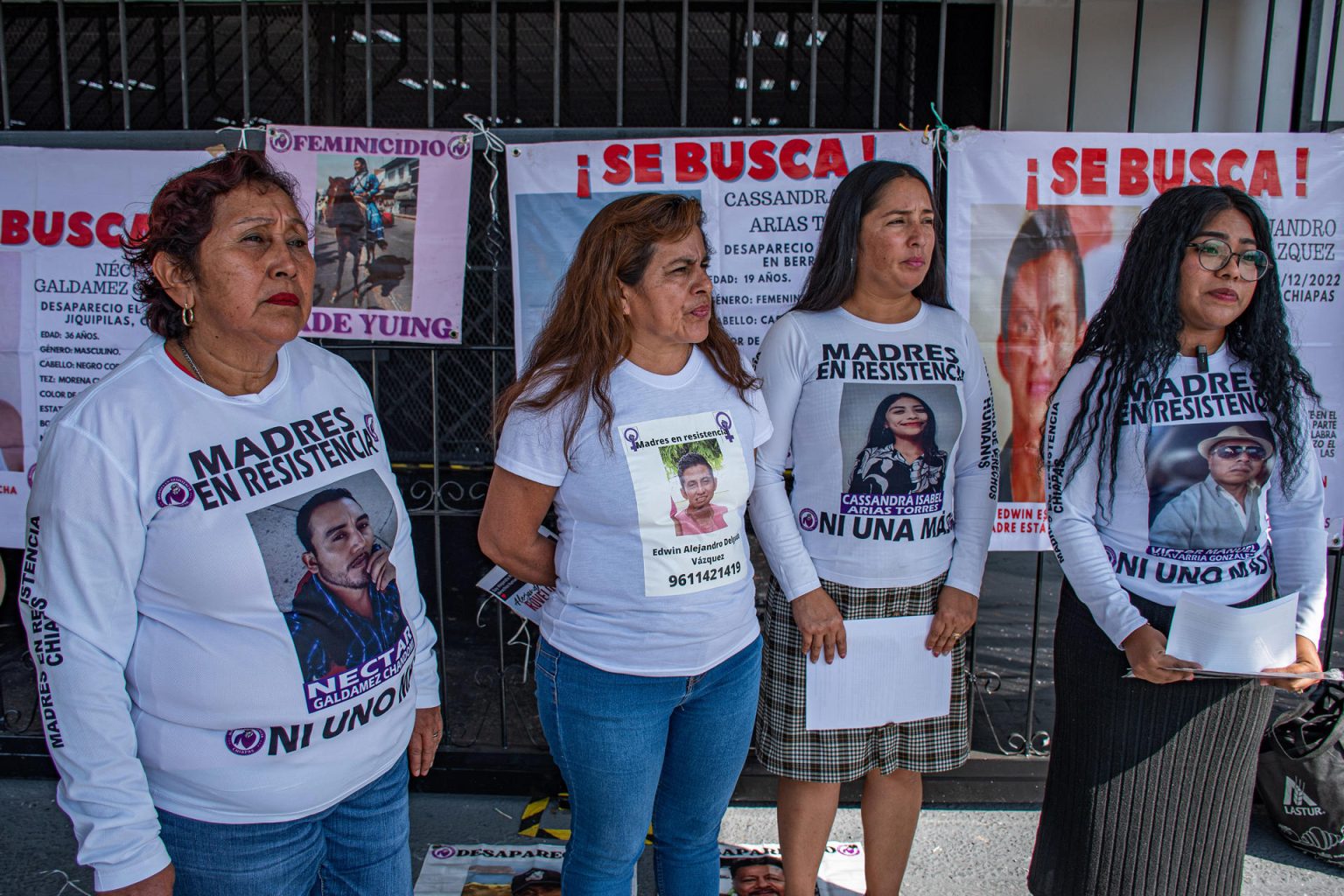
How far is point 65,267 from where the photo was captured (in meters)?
3.12

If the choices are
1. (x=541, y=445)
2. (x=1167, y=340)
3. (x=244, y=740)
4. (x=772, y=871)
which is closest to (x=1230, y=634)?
(x=1167, y=340)

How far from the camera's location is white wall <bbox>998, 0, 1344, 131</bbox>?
4.02 metres

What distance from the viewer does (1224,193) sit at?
2.05m

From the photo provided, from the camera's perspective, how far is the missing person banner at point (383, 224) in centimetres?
305

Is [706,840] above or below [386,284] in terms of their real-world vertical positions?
below

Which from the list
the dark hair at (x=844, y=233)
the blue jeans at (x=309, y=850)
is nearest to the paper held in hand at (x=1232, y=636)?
the dark hair at (x=844, y=233)

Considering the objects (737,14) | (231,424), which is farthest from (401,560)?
(737,14)

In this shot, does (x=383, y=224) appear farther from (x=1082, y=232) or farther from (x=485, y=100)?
(x=485, y=100)

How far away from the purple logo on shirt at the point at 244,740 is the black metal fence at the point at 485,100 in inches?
65.6

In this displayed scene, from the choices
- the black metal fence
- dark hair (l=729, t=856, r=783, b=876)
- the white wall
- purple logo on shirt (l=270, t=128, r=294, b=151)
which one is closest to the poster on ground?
→ dark hair (l=729, t=856, r=783, b=876)

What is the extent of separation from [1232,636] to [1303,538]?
0.44 metres

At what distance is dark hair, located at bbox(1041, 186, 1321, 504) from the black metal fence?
1141mm

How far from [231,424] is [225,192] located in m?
0.39

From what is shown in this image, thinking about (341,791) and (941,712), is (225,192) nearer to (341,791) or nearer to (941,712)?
(341,791)
